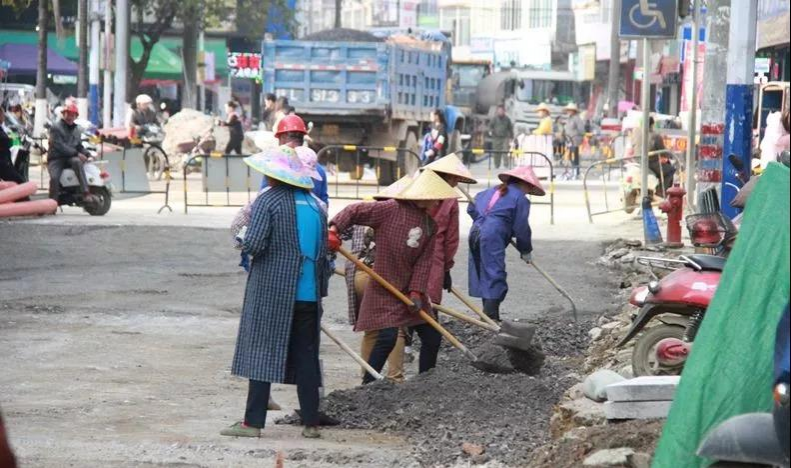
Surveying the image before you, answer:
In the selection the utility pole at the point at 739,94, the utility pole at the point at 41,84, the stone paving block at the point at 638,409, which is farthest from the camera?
the utility pole at the point at 41,84

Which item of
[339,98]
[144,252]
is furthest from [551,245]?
[339,98]

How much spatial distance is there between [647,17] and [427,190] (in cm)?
878

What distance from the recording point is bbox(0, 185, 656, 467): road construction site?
790cm

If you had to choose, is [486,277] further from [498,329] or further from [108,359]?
[108,359]

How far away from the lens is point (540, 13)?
83.8 meters

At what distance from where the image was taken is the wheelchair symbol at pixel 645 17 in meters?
17.6

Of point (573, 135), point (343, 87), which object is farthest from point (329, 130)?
point (573, 135)

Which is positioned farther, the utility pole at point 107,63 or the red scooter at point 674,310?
the utility pole at point 107,63

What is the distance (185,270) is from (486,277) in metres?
4.82

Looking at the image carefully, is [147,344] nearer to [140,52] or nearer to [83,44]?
[83,44]

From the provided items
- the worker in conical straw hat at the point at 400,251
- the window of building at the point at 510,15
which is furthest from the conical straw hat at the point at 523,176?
the window of building at the point at 510,15

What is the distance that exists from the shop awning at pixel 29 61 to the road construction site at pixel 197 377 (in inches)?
1354

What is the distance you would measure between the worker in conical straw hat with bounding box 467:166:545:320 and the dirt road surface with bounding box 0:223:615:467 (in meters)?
1.09

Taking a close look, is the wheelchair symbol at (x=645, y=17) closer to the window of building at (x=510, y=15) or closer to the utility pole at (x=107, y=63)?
the utility pole at (x=107, y=63)
